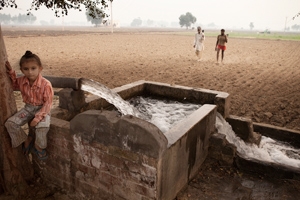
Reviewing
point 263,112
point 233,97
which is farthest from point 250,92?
point 263,112

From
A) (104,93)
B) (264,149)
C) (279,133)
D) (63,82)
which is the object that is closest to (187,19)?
(279,133)

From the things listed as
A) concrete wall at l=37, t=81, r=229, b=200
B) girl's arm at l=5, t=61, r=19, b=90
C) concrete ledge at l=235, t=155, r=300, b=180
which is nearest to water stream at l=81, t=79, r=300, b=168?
concrete ledge at l=235, t=155, r=300, b=180

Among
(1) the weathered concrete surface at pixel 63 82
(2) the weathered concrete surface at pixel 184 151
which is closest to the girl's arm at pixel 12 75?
(1) the weathered concrete surface at pixel 63 82

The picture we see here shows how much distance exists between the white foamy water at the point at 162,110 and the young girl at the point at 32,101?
2237mm

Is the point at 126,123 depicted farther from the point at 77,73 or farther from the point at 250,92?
the point at 77,73

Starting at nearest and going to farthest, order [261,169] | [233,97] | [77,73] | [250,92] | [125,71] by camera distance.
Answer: [261,169]
[233,97]
[250,92]
[77,73]
[125,71]

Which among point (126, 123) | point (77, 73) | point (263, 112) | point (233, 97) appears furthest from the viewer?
point (77, 73)

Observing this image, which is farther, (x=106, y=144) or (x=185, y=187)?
(x=185, y=187)

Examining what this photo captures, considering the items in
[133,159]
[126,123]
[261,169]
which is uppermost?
[126,123]

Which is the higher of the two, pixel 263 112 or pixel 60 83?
pixel 60 83

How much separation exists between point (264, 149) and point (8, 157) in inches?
187

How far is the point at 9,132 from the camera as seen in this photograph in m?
2.86

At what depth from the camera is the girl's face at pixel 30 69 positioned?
2709 mm

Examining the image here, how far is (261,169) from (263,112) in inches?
110
